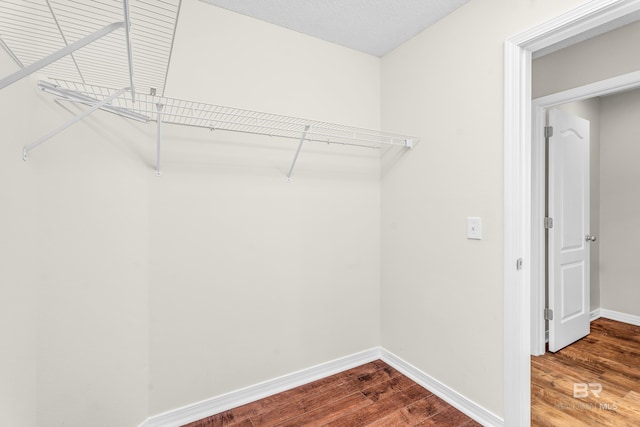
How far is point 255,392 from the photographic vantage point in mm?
1849

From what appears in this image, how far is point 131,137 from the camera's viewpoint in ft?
4.84

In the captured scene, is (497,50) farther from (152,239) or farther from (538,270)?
(152,239)

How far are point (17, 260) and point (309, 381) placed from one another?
171 cm

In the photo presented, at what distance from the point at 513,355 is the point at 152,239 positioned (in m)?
1.95

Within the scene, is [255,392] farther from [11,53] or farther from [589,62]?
[589,62]

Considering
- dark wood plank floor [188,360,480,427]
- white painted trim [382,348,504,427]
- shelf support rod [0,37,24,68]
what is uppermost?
shelf support rod [0,37,24,68]

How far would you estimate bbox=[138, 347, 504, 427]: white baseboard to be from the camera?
162cm

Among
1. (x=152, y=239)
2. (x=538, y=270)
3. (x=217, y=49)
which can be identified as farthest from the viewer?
(x=538, y=270)

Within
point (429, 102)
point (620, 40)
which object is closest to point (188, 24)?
point (429, 102)

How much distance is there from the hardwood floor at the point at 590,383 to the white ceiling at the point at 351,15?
8.01 ft

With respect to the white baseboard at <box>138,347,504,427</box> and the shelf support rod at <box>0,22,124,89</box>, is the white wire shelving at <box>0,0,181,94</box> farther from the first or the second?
the white baseboard at <box>138,347,504,427</box>

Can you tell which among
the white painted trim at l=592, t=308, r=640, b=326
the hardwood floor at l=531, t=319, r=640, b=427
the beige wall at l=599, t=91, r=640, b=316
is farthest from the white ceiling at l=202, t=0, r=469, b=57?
the white painted trim at l=592, t=308, r=640, b=326

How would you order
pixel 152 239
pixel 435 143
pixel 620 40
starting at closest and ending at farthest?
pixel 152 239, pixel 435 143, pixel 620 40

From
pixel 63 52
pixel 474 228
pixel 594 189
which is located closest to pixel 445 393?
pixel 474 228
